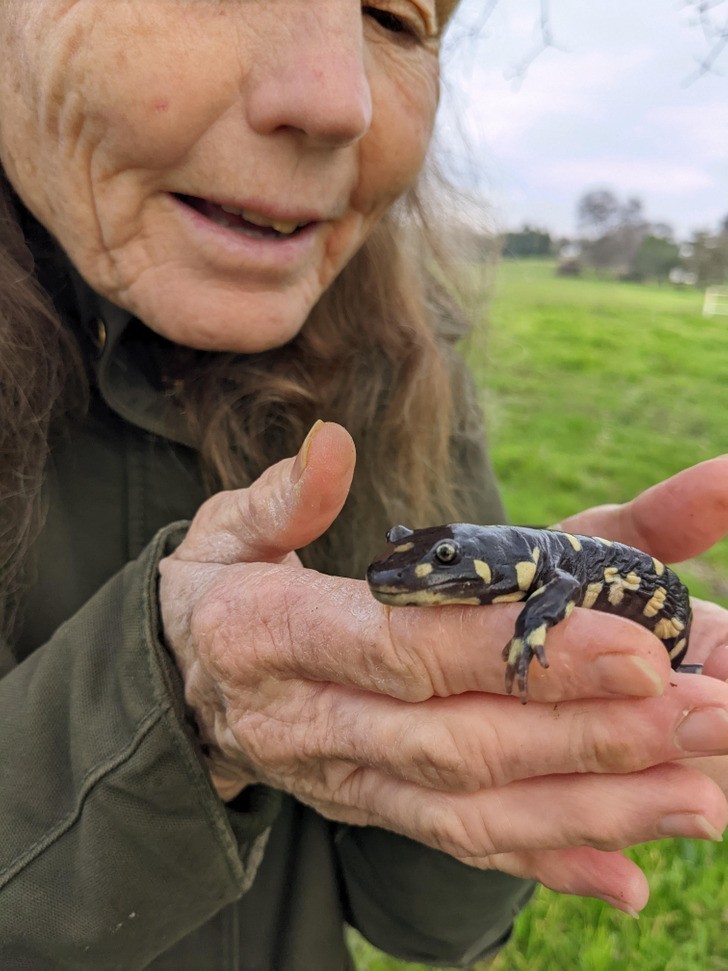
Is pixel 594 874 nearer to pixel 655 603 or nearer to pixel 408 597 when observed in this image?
pixel 408 597

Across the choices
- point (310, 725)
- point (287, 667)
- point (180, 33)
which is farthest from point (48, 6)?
point (310, 725)

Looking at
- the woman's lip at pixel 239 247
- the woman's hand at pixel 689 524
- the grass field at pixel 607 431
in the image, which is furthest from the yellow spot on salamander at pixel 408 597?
the grass field at pixel 607 431

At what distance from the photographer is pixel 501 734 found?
1.44 metres

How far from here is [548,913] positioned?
13.0 feet

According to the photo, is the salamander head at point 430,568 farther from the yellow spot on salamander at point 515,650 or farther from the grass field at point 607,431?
the grass field at point 607,431

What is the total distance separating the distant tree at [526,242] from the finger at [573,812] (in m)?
2.85

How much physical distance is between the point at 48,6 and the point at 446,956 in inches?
127

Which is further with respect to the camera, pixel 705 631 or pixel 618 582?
pixel 705 631

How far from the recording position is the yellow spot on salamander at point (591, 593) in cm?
238

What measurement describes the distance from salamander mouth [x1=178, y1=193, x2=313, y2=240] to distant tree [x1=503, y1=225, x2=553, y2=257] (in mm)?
1664

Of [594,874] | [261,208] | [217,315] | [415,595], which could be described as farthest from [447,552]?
[261,208]

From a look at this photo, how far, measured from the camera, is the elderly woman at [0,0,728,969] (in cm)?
147

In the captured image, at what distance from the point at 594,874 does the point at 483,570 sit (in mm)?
722

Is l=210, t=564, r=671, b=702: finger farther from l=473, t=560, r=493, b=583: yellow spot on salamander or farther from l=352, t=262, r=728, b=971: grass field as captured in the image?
l=352, t=262, r=728, b=971: grass field
